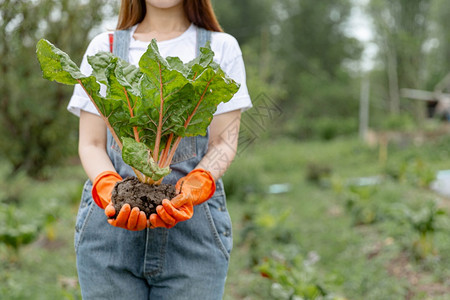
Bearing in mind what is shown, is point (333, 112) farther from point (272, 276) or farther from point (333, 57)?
point (272, 276)

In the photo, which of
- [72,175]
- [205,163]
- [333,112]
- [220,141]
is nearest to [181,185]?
[205,163]

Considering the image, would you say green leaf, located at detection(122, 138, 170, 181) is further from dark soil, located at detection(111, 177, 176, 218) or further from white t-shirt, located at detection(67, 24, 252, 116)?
white t-shirt, located at detection(67, 24, 252, 116)

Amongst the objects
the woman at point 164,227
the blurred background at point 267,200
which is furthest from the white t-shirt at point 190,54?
the blurred background at point 267,200

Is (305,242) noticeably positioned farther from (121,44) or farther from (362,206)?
(121,44)

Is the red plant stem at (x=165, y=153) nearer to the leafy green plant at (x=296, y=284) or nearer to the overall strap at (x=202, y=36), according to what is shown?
the overall strap at (x=202, y=36)

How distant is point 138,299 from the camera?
57.8 inches

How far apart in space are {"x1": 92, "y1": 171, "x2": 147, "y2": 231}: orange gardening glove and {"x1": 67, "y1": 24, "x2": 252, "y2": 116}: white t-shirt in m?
0.26

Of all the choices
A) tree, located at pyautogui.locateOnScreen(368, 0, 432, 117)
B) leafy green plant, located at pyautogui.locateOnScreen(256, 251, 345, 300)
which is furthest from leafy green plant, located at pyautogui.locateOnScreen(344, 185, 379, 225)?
tree, located at pyautogui.locateOnScreen(368, 0, 432, 117)

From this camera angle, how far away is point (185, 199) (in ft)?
4.19

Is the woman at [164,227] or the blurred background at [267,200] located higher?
the woman at [164,227]

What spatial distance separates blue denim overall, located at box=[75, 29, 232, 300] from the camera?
4.77ft

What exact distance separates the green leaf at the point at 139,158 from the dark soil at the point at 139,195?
0.05 m

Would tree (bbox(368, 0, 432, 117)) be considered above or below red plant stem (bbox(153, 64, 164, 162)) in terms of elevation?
below

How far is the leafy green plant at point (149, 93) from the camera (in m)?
1.25
